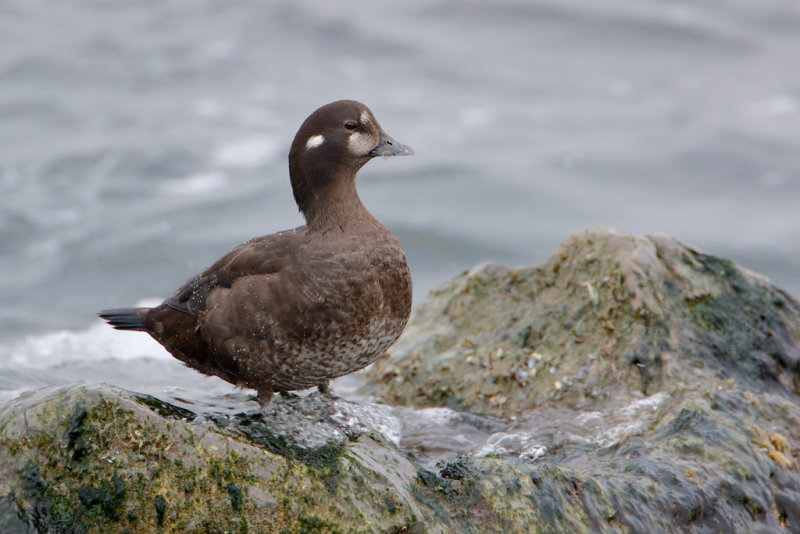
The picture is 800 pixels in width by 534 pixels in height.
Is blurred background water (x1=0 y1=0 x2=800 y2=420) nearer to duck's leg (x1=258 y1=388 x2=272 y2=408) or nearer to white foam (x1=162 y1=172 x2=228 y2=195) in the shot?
white foam (x1=162 y1=172 x2=228 y2=195)

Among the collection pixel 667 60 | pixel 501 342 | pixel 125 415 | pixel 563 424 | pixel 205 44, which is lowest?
pixel 563 424

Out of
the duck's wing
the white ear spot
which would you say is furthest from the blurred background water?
the white ear spot

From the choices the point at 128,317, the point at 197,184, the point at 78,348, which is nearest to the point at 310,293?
the point at 128,317

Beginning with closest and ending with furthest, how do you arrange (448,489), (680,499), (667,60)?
(448,489) → (680,499) → (667,60)

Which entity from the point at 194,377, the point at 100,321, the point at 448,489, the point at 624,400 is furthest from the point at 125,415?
the point at 100,321

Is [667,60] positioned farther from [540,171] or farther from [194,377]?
[194,377]

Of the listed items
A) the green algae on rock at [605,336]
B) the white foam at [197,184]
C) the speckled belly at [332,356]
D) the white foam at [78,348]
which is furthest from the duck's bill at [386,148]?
the white foam at [197,184]

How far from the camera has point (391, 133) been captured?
36.8ft

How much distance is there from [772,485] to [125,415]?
280cm

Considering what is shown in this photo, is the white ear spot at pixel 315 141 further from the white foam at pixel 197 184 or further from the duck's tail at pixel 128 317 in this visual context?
the white foam at pixel 197 184

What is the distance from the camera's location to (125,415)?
3076mm

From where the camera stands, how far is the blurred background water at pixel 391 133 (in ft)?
30.9

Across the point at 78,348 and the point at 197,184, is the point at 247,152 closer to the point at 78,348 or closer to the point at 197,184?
the point at 197,184

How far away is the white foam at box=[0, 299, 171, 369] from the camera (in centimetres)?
711
